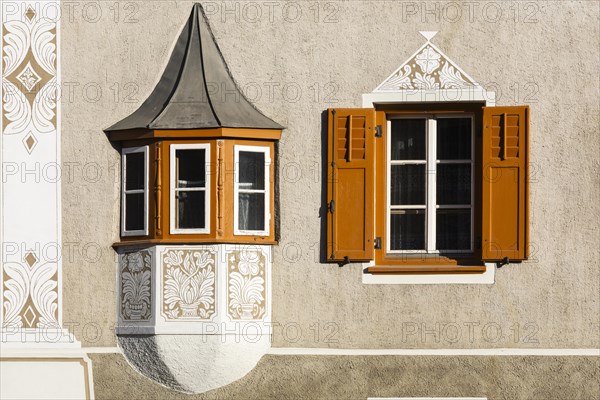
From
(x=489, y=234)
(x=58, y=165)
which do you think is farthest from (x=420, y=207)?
(x=58, y=165)

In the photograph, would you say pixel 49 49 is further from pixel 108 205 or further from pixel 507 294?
pixel 507 294

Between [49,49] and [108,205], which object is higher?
[49,49]

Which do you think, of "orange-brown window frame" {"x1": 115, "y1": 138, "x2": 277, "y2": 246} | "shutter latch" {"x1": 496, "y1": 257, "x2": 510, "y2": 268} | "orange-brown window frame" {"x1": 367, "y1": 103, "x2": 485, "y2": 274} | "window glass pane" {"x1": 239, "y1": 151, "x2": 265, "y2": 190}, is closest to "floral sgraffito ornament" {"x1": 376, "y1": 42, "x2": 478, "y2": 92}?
"orange-brown window frame" {"x1": 367, "y1": 103, "x2": 485, "y2": 274}

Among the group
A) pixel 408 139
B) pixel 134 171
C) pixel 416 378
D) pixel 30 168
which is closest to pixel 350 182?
pixel 408 139

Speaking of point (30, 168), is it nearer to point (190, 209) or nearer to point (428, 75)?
point (190, 209)

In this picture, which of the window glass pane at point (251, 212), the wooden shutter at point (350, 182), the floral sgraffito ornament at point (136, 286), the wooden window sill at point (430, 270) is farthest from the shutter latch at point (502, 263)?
the floral sgraffito ornament at point (136, 286)

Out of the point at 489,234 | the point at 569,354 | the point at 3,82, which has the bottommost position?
the point at 569,354

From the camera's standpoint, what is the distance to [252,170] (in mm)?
18875

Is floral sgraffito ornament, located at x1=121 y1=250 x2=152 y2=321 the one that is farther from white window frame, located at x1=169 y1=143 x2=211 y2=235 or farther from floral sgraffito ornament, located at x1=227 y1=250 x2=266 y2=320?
floral sgraffito ornament, located at x1=227 y1=250 x2=266 y2=320

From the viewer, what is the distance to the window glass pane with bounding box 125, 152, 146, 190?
19.0m

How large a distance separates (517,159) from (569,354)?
1928 mm

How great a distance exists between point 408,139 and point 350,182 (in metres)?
0.78

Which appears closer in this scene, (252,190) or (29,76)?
(252,190)

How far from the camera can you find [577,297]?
18.7m
